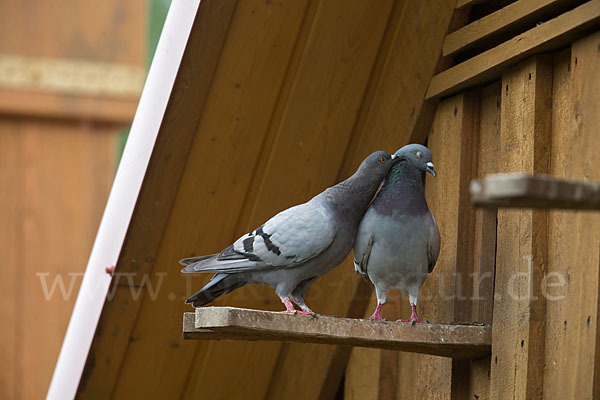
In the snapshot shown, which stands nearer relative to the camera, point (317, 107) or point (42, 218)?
point (317, 107)

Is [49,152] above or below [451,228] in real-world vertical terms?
above

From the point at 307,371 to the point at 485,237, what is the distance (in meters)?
1.05

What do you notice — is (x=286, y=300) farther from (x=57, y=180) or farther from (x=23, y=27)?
(x=23, y=27)

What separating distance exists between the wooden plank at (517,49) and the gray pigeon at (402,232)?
365mm

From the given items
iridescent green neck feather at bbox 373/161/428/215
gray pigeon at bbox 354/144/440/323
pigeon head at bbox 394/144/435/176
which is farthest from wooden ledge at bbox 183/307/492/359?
pigeon head at bbox 394/144/435/176

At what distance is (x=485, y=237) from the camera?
2.85 metres

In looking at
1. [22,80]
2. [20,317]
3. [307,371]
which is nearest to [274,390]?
[307,371]

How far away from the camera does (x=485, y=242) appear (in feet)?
9.34

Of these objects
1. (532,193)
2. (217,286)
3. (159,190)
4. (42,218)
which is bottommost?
(532,193)

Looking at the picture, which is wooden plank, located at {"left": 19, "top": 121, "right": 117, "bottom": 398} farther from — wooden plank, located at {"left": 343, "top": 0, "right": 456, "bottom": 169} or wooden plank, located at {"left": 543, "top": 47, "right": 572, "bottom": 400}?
wooden plank, located at {"left": 543, "top": 47, "right": 572, "bottom": 400}

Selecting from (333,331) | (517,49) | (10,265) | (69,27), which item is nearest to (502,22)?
(517,49)

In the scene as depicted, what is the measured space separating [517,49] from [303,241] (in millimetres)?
853

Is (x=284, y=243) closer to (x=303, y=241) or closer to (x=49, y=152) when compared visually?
(x=303, y=241)

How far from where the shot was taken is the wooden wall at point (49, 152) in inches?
156
